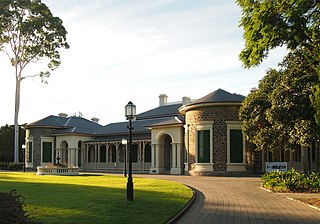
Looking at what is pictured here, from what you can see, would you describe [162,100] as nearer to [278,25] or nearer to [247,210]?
[278,25]

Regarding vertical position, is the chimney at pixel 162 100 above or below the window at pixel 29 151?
above

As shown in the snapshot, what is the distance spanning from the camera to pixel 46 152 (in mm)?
43562

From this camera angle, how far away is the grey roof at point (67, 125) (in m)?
43.6

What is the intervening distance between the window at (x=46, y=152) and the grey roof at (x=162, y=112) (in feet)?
33.4

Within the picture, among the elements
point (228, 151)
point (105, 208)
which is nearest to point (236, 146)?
point (228, 151)

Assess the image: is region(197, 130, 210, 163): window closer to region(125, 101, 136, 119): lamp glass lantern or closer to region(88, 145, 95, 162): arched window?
region(125, 101, 136, 119): lamp glass lantern

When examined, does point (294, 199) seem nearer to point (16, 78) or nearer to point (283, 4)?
point (283, 4)

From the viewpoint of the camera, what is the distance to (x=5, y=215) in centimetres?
595

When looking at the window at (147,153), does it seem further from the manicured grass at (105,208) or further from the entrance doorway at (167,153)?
the manicured grass at (105,208)

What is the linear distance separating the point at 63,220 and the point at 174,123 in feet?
81.1

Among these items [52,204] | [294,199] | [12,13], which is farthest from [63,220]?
[12,13]

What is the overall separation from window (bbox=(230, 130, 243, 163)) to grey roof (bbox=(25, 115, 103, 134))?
19.0m

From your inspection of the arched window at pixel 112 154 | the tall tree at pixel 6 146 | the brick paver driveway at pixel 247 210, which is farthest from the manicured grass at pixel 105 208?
the tall tree at pixel 6 146

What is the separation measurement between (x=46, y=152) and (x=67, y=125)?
3.72m
